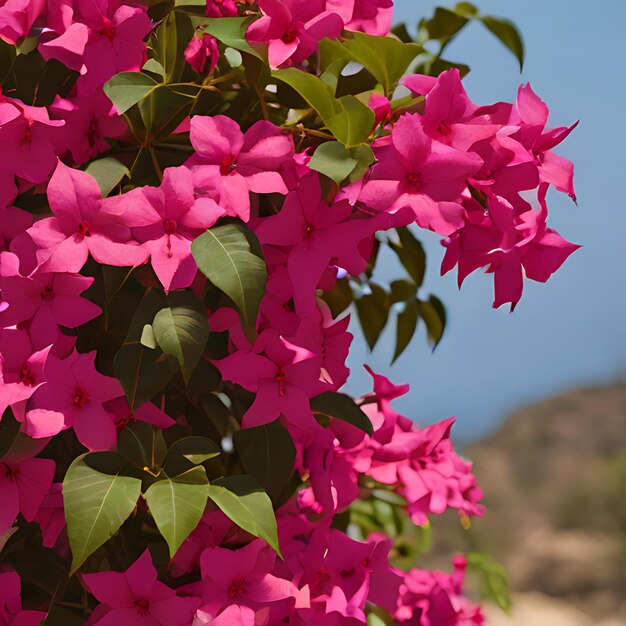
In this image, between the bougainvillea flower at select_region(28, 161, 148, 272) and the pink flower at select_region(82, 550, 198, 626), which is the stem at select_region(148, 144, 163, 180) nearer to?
the bougainvillea flower at select_region(28, 161, 148, 272)

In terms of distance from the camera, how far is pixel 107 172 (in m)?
0.79

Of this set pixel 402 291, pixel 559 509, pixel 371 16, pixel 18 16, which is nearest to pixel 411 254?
pixel 402 291

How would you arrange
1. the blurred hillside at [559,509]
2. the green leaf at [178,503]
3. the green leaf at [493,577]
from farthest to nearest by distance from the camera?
the blurred hillside at [559,509] → the green leaf at [493,577] → the green leaf at [178,503]

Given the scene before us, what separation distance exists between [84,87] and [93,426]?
282mm

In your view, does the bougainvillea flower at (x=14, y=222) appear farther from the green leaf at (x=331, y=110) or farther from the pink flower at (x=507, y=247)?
the pink flower at (x=507, y=247)

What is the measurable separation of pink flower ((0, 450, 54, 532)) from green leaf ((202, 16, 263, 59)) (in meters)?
0.36

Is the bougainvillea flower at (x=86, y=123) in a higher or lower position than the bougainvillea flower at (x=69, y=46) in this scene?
lower

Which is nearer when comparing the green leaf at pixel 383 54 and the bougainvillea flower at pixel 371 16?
the green leaf at pixel 383 54

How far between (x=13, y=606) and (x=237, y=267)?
1.22 ft

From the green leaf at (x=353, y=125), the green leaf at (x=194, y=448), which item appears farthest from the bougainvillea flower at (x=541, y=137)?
the green leaf at (x=194, y=448)

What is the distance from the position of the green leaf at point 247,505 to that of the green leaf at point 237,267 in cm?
13

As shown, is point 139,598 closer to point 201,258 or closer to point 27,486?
point 27,486

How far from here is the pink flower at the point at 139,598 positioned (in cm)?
Answer: 78

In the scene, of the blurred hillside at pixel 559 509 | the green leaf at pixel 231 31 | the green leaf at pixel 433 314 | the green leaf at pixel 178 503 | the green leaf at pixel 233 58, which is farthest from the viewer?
the blurred hillside at pixel 559 509
